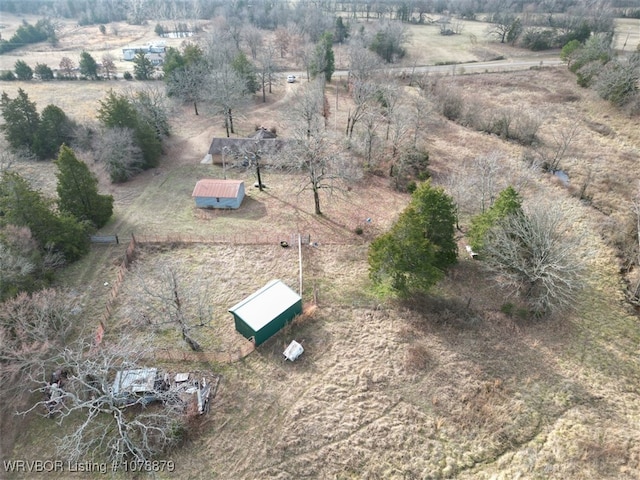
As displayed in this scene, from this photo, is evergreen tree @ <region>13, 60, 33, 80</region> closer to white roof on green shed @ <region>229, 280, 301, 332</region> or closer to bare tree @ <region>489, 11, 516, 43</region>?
white roof on green shed @ <region>229, 280, 301, 332</region>

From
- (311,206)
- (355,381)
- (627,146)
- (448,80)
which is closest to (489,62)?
(448,80)

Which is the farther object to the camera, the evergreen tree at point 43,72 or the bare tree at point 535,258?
the evergreen tree at point 43,72

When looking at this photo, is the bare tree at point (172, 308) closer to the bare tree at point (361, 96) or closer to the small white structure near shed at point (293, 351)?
the small white structure near shed at point (293, 351)

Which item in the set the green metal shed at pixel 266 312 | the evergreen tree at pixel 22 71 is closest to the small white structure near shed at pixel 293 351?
the green metal shed at pixel 266 312

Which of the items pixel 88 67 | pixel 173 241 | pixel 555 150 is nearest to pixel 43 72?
pixel 88 67

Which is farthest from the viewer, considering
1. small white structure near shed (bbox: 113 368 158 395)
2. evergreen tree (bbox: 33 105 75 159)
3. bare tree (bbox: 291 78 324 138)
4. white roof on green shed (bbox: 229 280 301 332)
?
evergreen tree (bbox: 33 105 75 159)

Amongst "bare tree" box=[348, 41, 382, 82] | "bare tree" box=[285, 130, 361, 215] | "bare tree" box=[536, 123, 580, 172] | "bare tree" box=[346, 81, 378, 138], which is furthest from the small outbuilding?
"bare tree" box=[348, 41, 382, 82]
